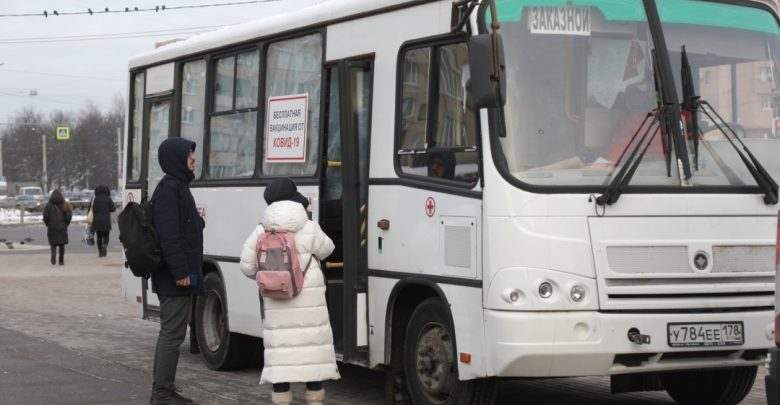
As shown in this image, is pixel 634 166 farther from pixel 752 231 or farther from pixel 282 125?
pixel 282 125

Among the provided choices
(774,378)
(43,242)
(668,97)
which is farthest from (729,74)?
(43,242)

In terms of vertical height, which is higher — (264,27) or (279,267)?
(264,27)

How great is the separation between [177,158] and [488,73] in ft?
9.22

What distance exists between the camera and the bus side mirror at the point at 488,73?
301 inches

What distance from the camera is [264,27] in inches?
443

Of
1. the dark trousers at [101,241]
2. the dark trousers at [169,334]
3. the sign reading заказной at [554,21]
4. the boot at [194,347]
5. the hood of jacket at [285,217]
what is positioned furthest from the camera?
the dark trousers at [101,241]

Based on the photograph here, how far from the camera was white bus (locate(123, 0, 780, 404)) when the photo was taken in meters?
7.79

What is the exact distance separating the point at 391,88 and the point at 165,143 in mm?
1685

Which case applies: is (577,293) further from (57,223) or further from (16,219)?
(16,219)

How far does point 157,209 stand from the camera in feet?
30.8

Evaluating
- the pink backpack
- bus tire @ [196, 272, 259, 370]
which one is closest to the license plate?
the pink backpack

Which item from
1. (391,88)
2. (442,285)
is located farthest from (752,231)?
(391,88)

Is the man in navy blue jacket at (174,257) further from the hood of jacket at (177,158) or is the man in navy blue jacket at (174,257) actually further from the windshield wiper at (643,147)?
the windshield wiper at (643,147)

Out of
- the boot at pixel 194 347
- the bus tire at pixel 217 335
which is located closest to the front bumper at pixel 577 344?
the bus tire at pixel 217 335
